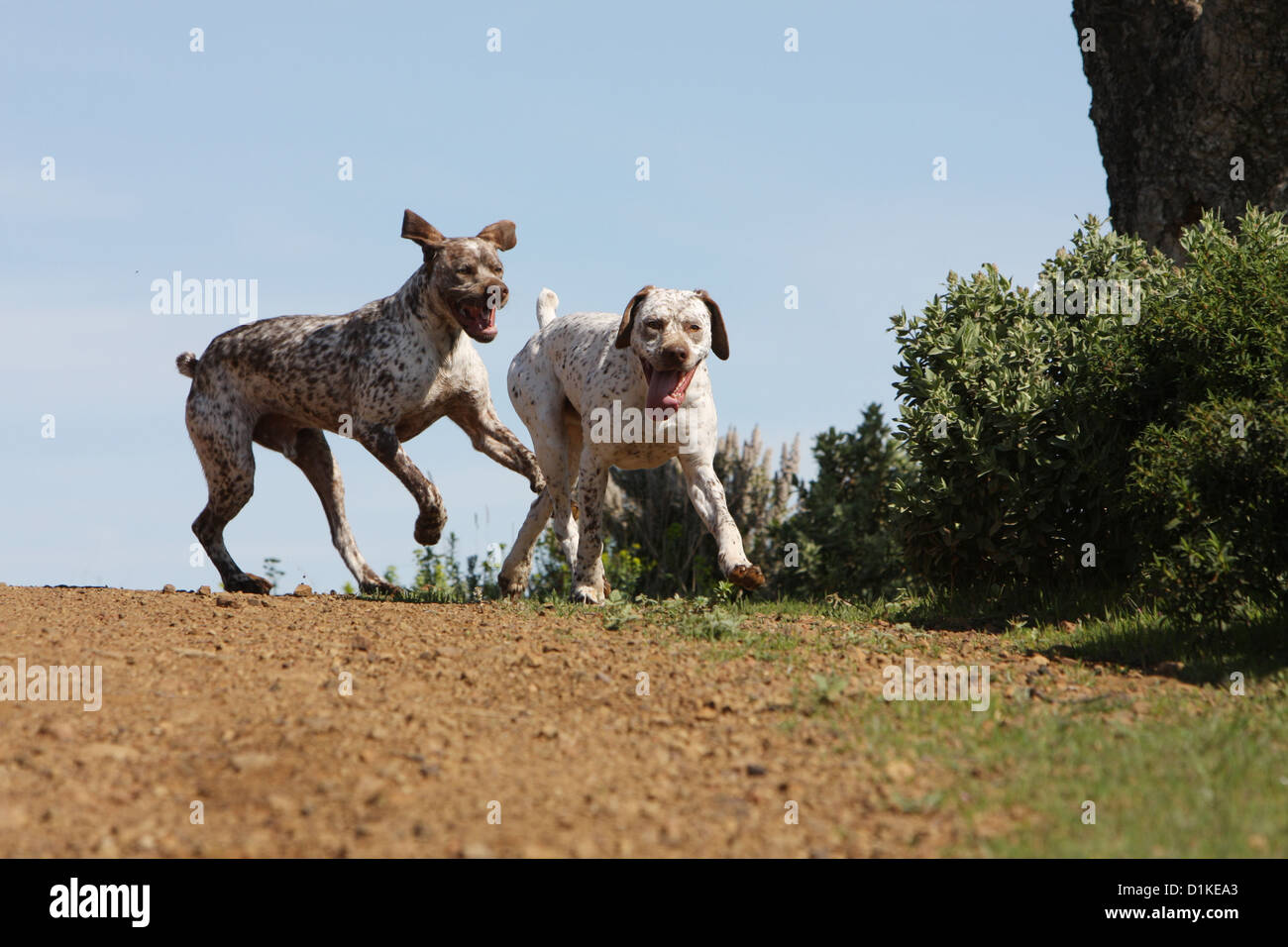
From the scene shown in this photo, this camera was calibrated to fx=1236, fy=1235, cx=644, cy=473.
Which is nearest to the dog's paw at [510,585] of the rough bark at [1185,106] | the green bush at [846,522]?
the green bush at [846,522]

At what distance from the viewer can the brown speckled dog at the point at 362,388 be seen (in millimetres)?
9586

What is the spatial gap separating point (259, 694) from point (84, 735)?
0.81 meters

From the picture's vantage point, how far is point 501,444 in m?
10.0

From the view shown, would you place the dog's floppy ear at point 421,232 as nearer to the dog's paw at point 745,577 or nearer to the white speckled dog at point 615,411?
the white speckled dog at point 615,411

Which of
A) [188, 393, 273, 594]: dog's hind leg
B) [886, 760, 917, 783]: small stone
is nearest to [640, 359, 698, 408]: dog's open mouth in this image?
[886, 760, 917, 783]: small stone

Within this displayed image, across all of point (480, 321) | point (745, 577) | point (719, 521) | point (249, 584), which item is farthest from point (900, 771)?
point (249, 584)

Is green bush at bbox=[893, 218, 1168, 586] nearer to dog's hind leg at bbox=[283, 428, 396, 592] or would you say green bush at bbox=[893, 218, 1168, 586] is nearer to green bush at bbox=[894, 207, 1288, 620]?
green bush at bbox=[894, 207, 1288, 620]

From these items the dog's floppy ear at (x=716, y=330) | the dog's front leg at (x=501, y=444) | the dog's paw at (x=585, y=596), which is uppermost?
the dog's floppy ear at (x=716, y=330)

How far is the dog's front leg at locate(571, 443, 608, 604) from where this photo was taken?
900cm
